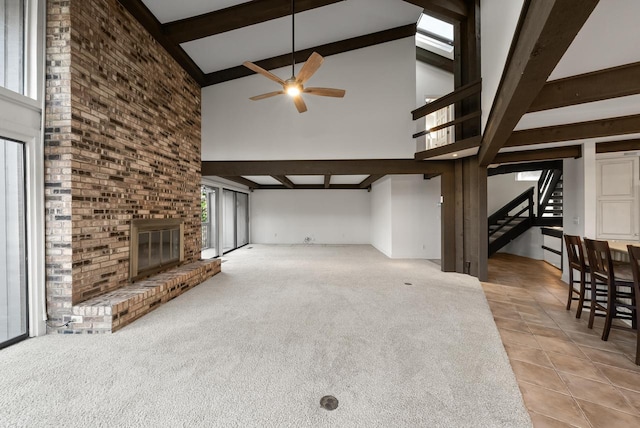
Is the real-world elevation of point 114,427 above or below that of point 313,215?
below

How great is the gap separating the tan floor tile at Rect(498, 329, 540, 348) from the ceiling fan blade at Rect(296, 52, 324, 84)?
3.52 m

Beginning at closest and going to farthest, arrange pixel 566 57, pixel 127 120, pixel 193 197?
1. pixel 566 57
2. pixel 127 120
3. pixel 193 197

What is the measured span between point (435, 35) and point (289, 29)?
3971 millimetres

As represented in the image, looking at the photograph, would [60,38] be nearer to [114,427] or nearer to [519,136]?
[114,427]

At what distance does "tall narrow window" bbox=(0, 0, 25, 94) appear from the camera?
7.97ft

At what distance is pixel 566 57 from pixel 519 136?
205 centimetres

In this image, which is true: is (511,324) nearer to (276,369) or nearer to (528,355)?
(528,355)

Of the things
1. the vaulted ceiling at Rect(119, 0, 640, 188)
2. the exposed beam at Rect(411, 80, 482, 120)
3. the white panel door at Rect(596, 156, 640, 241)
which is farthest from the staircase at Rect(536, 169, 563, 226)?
the exposed beam at Rect(411, 80, 482, 120)

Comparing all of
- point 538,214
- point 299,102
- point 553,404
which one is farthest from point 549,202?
point 299,102

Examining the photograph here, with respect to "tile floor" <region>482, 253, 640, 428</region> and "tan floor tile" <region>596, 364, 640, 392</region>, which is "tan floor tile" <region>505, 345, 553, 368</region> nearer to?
"tile floor" <region>482, 253, 640, 428</region>

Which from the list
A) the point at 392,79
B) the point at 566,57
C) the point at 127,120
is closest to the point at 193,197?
the point at 127,120

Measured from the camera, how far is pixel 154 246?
12.5 ft

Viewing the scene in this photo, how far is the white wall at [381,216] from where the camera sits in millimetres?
7090

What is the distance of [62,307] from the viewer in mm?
2662
